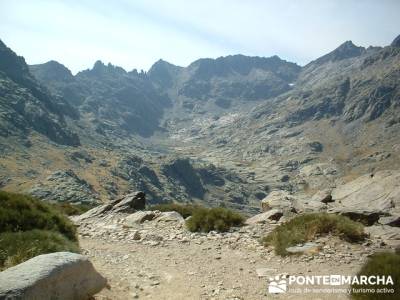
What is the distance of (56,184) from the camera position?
127188mm

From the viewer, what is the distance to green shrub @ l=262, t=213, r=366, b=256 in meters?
15.8

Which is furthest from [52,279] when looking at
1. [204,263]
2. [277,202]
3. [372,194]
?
[372,194]

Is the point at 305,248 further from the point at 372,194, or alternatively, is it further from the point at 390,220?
the point at 372,194

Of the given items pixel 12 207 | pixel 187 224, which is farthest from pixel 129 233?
pixel 12 207

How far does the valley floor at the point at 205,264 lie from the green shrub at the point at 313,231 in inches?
18.5

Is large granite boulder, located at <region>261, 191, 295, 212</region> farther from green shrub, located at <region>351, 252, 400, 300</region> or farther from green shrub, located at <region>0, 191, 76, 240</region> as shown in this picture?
green shrub, located at <region>351, 252, 400, 300</region>

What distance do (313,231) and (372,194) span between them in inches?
707

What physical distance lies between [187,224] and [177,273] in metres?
7.72

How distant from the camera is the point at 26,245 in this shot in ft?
39.1

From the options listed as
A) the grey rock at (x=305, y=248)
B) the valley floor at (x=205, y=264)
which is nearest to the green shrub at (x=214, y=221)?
the valley floor at (x=205, y=264)

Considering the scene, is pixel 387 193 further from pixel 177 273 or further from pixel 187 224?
pixel 177 273

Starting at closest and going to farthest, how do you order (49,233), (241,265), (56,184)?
(49,233), (241,265), (56,184)

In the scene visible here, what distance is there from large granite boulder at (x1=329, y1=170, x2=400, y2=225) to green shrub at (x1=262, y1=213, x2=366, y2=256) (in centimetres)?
641

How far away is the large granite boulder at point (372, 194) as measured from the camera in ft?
92.1
